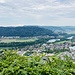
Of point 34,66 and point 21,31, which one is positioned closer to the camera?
point 34,66

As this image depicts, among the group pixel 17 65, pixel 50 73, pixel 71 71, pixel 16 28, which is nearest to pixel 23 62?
pixel 17 65

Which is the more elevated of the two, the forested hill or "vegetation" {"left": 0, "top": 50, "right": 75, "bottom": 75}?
"vegetation" {"left": 0, "top": 50, "right": 75, "bottom": 75}

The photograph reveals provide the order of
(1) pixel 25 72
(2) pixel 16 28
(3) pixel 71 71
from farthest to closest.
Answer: (2) pixel 16 28 → (3) pixel 71 71 → (1) pixel 25 72

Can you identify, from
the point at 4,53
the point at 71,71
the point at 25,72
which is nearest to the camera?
the point at 25,72

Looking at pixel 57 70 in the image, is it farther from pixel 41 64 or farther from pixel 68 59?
pixel 68 59

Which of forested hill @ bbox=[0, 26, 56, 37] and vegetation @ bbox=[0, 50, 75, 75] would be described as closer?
vegetation @ bbox=[0, 50, 75, 75]

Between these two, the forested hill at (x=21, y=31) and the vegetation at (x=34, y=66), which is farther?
the forested hill at (x=21, y=31)

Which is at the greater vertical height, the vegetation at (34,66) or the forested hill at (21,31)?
the vegetation at (34,66)

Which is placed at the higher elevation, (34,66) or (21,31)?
(34,66)
